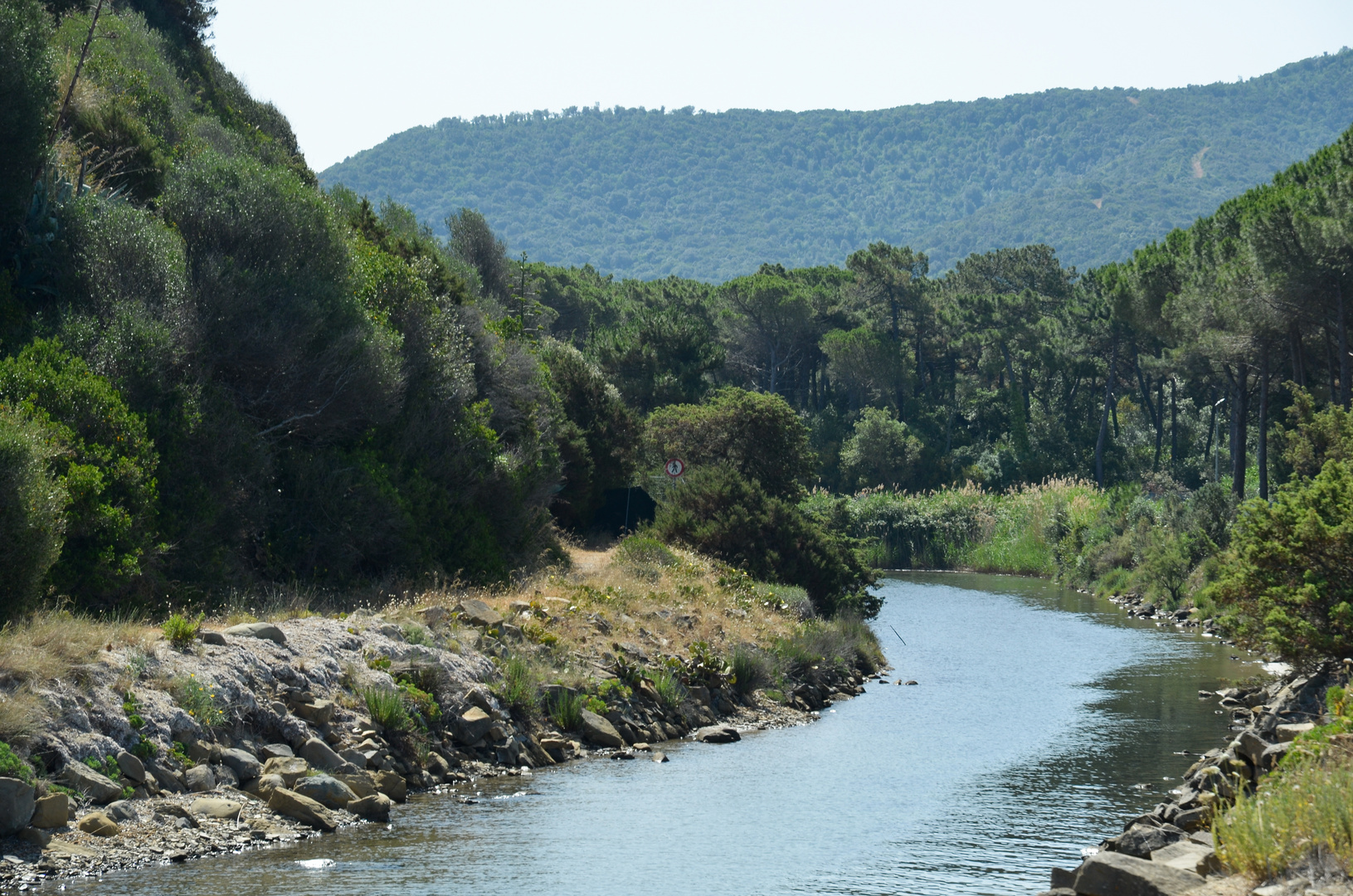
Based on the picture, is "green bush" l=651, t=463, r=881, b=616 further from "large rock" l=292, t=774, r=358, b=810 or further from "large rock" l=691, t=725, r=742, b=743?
"large rock" l=292, t=774, r=358, b=810

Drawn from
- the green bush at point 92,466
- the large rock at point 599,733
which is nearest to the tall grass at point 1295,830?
the large rock at point 599,733

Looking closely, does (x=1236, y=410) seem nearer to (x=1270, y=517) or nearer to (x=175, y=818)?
(x=1270, y=517)

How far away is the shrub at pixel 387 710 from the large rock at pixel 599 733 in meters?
3.62

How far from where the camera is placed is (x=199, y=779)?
13211 millimetres

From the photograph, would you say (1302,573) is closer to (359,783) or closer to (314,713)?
(359,783)

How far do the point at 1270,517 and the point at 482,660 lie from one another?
43.3 ft

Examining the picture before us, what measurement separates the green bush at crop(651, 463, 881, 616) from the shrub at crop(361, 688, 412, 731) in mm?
16995

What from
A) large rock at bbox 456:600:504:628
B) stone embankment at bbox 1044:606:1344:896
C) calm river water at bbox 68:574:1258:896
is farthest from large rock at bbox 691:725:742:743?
stone embankment at bbox 1044:606:1344:896

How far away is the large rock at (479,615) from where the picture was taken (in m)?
20.2

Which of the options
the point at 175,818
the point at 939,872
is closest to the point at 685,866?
the point at 939,872

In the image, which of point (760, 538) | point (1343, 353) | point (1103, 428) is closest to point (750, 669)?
point (760, 538)

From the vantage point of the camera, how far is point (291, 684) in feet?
51.2

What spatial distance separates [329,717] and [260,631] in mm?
1611

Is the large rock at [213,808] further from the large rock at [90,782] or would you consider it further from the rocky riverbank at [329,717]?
the large rock at [90,782]
